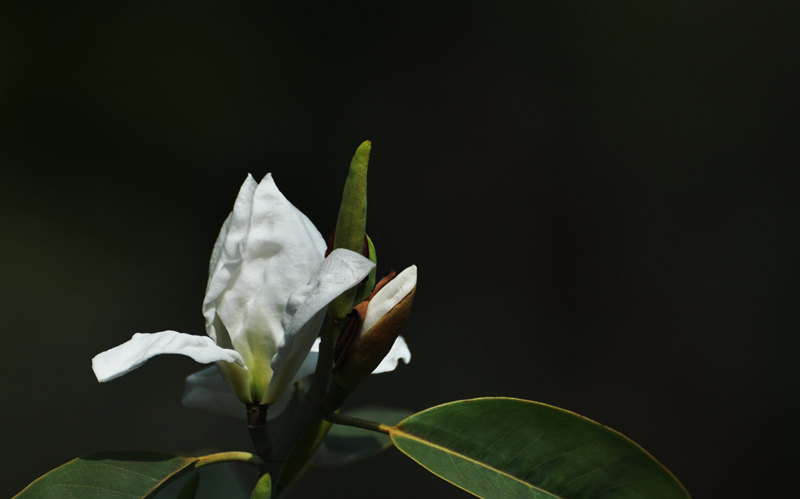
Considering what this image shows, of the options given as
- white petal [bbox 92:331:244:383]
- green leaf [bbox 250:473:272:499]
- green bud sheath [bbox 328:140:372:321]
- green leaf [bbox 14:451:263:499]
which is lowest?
green leaf [bbox 14:451:263:499]

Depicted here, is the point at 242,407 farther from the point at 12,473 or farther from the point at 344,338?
the point at 12,473

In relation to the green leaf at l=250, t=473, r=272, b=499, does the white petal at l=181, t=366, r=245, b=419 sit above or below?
above

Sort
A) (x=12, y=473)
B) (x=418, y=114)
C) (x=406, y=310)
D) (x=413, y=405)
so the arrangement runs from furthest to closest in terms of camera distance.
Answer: (x=418, y=114), (x=413, y=405), (x=12, y=473), (x=406, y=310)

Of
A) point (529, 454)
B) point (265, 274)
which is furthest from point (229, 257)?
point (529, 454)

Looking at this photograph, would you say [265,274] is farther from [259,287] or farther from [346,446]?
[346,446]

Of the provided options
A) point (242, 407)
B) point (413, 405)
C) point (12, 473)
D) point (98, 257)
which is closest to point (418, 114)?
point (413, 405)
